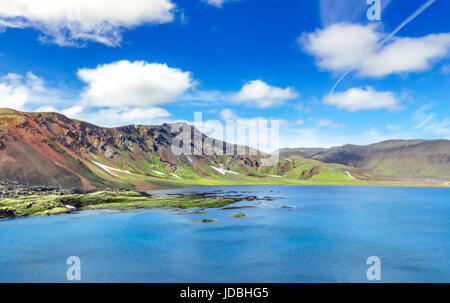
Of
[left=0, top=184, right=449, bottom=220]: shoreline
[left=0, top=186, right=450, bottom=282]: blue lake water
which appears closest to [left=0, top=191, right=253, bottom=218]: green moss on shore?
[left=0, top=184, right=449, bottom=220]: shoreline

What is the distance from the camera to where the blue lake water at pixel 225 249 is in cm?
4162

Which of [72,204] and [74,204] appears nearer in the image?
[72,204]

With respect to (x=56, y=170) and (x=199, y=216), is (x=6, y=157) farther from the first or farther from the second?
(x=199, y=216)

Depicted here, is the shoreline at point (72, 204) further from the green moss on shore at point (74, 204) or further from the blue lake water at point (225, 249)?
the blue lake water at point (225, 249)

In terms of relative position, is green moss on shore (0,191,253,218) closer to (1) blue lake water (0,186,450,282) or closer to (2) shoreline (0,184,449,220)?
(2) shoreline (0,184,449,220)

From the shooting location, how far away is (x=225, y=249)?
54750 mm

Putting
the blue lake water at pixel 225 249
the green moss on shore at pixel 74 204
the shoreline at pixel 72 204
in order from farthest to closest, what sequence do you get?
1. the green moss on shore at pixel 74 204
2. the shoreline at pixel 72 204
3. the blue lake water at pixel 225 249

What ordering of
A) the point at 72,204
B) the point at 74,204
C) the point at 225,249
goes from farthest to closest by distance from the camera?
1. the point at 74,204
2. the point at 72,204
3. the point at 225,249

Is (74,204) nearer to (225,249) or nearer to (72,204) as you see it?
(72,204)

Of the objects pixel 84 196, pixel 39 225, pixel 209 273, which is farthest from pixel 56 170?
pixel 209 273

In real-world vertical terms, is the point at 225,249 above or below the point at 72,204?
above

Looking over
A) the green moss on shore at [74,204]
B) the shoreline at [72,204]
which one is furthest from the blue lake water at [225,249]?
the green moss on shore at [74,204]

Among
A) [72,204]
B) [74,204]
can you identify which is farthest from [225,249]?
[74,204]
